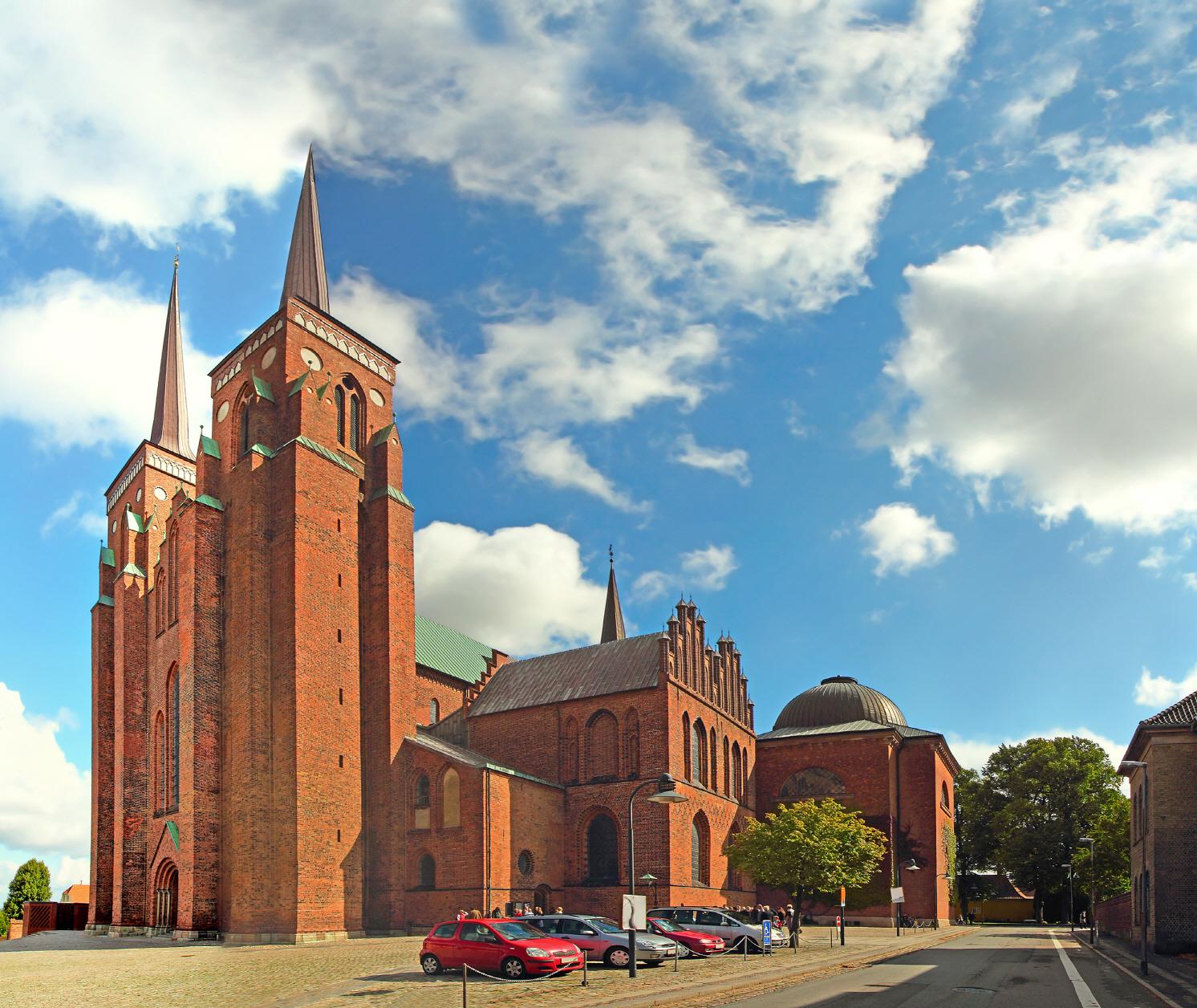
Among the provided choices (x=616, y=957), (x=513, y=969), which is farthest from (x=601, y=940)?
(x=513, y=969)

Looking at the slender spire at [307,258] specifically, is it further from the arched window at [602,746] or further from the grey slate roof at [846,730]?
the grey slate roof at [846,730]

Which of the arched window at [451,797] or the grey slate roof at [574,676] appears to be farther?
the grey slate roof at [574,676]

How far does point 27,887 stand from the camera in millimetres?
80938

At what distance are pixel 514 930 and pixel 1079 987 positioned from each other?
12321 mm

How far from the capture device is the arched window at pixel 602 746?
48.8 m

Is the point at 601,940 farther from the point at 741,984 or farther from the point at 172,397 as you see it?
the point at 172,397

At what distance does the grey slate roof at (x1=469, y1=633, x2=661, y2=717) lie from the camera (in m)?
50.0

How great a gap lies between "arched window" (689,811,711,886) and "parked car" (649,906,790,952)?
15611 millimetres

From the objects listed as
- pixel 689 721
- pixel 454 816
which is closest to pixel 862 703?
pixel 689 721

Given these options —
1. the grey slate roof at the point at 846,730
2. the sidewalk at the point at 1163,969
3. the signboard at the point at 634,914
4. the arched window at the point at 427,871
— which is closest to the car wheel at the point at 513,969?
the signboard at the point at 634,914

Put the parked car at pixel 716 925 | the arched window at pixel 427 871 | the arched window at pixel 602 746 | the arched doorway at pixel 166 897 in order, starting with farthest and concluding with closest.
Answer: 1. the arched window at pixel 602 746
2. the arched window at pixel 427 871
3. the arched doorway at pixel 166 897
4. the parked car at pixel 716 925

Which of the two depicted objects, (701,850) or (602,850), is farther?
(701,850)

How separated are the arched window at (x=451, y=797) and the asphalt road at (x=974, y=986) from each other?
18946mm

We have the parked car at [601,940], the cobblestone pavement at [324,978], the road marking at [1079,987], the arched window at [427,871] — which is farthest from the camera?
the arched window at [427,871]
